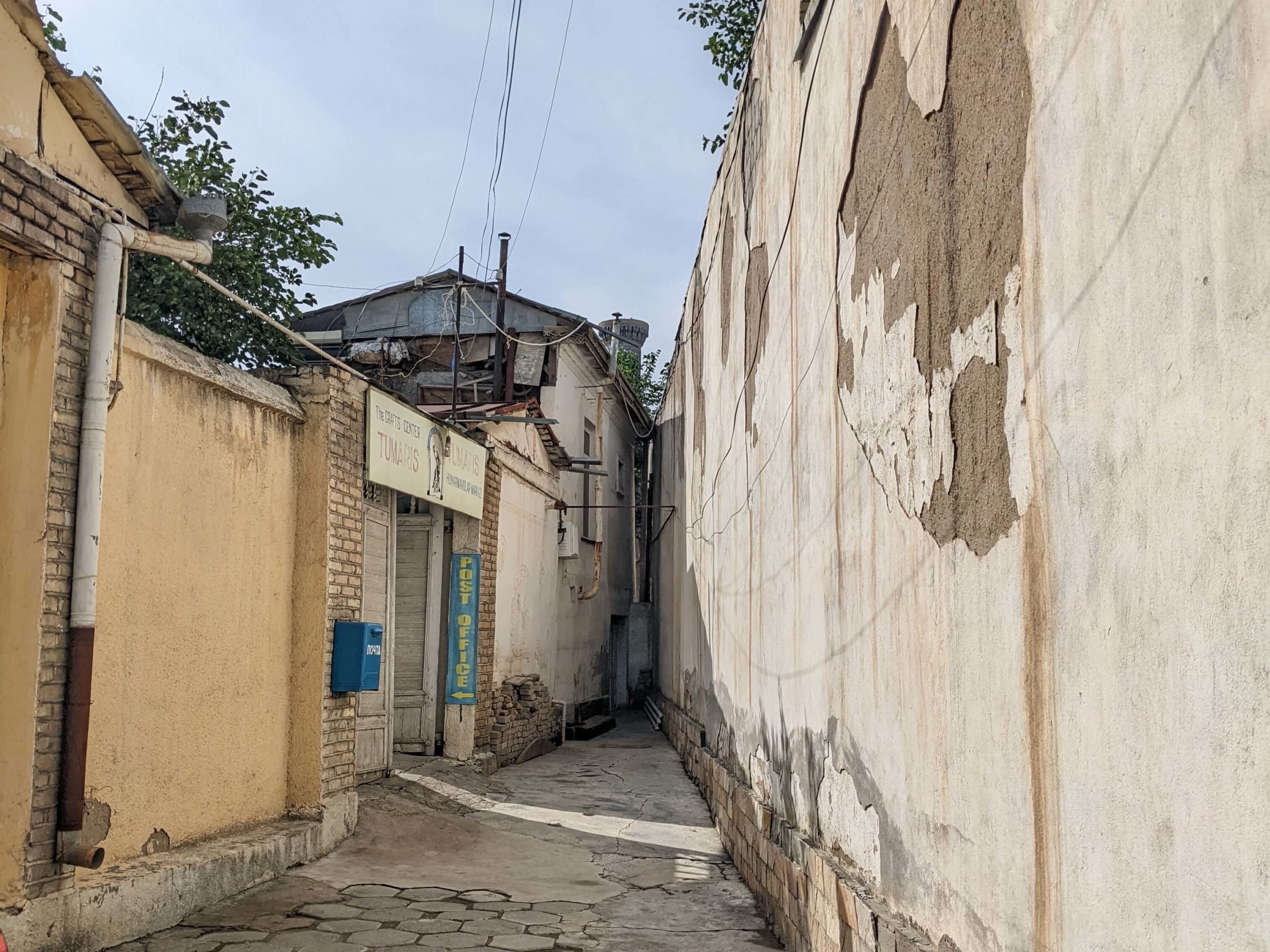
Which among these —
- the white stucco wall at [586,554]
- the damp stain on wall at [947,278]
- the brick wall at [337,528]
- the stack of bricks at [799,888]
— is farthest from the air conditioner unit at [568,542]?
the damp stain on wall at [947,278]

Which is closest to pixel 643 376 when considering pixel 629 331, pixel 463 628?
pixel 629 331

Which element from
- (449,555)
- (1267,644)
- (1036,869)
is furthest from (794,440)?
(449,555)

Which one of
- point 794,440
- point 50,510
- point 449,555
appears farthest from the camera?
point 449,555

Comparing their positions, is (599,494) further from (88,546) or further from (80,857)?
(80,857)

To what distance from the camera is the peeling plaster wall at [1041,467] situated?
5.62 feet

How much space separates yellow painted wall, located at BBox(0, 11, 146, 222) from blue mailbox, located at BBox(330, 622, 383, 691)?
2.91 meters

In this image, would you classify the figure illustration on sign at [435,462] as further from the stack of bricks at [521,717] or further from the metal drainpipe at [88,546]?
the metal drainpipe at [88,546]

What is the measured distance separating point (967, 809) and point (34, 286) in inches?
158

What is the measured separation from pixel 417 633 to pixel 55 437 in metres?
5.61

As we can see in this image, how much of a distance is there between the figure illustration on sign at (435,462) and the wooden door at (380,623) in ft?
1.17

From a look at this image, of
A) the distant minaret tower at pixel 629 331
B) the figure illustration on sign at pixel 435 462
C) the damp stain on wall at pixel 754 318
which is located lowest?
the figure illustration on sign at pixel 435 462

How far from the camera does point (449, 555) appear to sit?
395 inches

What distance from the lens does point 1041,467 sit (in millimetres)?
2416

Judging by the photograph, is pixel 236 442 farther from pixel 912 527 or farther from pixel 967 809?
pixel 967 809
